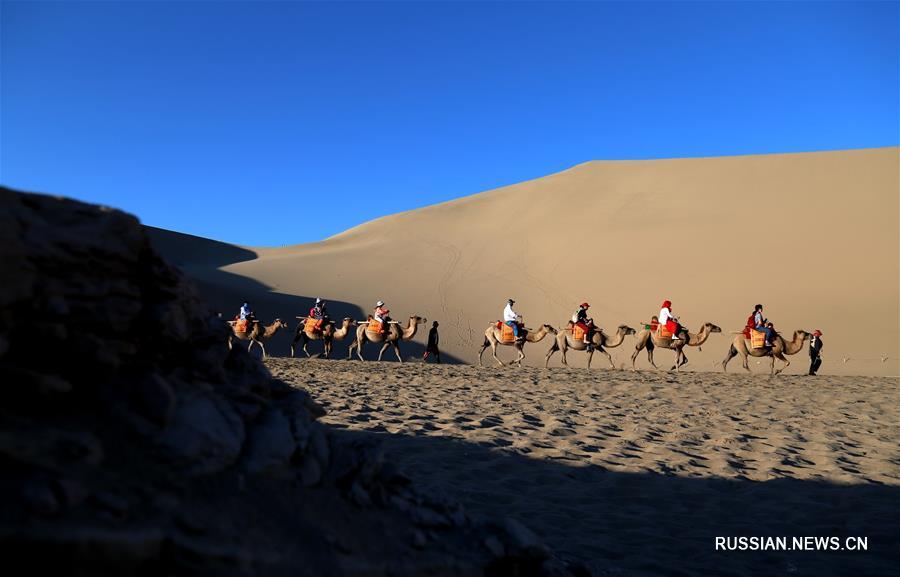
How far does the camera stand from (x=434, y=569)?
3.44 metres

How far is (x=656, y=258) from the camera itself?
39344 mm

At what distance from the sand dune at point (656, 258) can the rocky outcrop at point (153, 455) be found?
25.6 m

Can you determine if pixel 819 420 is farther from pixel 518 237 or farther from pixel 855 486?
pixel 518 237

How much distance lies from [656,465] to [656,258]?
3351cm

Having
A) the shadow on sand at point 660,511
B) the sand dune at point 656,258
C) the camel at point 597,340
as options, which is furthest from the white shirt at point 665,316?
the shadow on sand at point 660,511

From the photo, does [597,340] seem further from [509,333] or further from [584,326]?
[509,333]

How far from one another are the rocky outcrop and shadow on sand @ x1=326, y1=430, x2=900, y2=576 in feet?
3.26

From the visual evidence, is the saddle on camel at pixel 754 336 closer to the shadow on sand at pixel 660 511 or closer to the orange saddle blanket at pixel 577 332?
the orange saddle blanket at pixel 577 332

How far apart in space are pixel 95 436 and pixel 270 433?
2.93 feet

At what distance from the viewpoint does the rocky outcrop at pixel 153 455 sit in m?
2.72

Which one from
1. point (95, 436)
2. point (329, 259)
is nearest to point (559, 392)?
point (95, 436)

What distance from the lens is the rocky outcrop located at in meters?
2.72

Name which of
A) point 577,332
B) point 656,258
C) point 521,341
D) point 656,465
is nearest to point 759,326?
point 577,332

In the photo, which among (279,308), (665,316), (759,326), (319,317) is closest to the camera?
(759,326)
